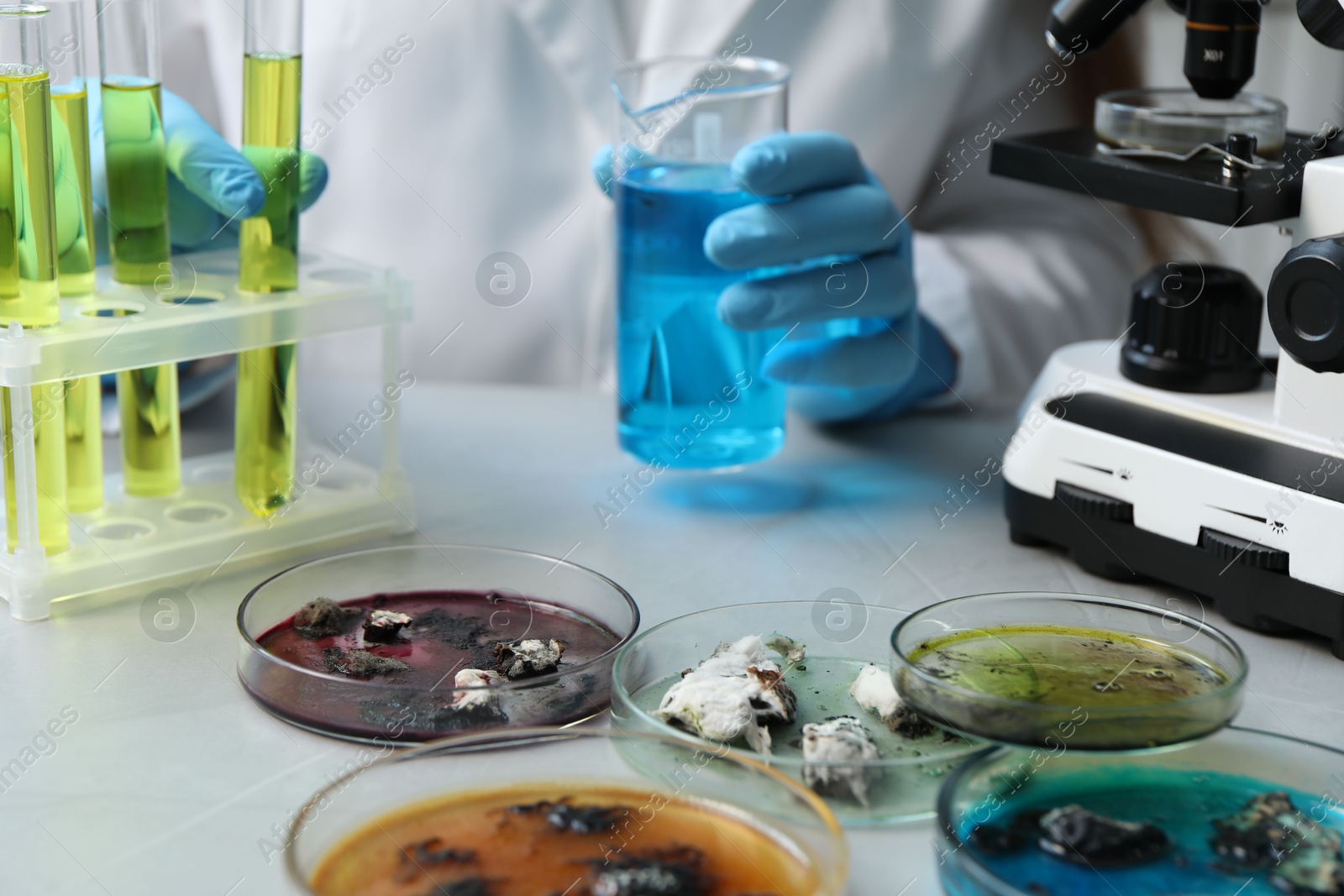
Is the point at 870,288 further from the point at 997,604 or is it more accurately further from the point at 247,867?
the point at 247,867

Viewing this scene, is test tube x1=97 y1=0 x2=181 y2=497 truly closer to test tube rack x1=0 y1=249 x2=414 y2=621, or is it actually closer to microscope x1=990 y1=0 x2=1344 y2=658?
test tube rack x1=0 y1=249 x2=414 y2=621

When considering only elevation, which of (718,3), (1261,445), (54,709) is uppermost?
(718,3)

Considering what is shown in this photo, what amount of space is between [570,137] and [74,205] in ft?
2.60

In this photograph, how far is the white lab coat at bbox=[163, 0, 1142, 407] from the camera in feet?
5.12

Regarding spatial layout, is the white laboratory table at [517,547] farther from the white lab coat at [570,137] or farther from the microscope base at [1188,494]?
the white lab coat at [570,137]

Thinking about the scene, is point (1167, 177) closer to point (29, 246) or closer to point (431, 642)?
point (431, 642)

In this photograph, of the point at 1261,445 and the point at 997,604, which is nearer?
the point at 997,604

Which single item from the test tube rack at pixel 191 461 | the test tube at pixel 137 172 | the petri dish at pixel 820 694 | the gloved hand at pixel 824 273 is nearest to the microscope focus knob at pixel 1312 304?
the petri dish at pixel 820 694

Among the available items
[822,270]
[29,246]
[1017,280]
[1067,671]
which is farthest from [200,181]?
[1017,280]

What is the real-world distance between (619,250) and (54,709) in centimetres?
55

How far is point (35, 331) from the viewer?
88cm

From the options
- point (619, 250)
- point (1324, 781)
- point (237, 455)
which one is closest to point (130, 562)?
point (237, 455)

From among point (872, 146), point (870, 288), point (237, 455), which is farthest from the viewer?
point (872, 146)

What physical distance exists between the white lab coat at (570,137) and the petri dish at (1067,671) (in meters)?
0.74
